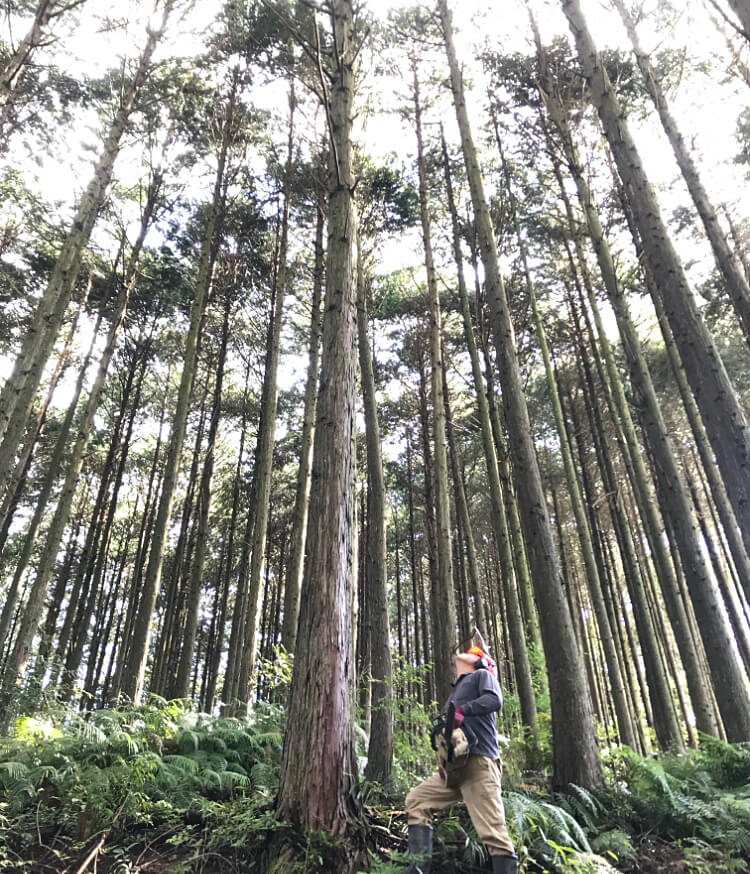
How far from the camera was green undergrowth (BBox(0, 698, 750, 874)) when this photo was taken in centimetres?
321

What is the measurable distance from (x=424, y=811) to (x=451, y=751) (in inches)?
16.0

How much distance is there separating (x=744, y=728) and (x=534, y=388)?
1145 cm

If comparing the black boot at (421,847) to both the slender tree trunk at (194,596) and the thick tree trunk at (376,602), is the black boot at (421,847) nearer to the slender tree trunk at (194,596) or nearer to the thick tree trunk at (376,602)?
the thick tree trunk at (376,602)

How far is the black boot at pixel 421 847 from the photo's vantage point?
2.95 m

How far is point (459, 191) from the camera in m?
11.0

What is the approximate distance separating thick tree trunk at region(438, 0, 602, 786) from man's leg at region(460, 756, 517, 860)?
5.15 feet

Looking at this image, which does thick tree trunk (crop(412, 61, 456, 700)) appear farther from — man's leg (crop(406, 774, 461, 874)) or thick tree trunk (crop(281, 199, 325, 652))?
man's leg (crop(406, 774, 461, 874))

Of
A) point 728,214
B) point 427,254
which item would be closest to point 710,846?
point 427,254

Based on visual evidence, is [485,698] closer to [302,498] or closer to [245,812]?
[245,812]

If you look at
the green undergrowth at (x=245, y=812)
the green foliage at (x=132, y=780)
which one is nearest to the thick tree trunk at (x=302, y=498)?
the green foliage at (x=132, y=780)

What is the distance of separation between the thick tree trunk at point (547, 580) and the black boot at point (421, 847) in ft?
6.21

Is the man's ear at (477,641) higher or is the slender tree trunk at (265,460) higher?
the slender tree trunk at (265,460)

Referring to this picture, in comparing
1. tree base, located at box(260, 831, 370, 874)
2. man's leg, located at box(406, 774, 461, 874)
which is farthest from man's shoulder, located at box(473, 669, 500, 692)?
tree base, located at box(260, 831, 370, 874)

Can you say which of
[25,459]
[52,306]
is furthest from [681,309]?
[25,459]
